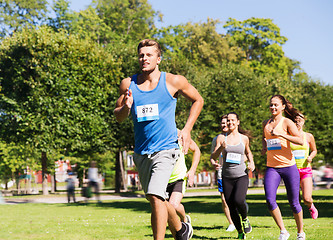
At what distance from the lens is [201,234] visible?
9.35 metres

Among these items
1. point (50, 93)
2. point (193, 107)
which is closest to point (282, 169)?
point (193, 107)

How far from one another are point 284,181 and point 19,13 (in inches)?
1602

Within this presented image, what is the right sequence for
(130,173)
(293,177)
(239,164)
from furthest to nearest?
(130,173)
(239,164)
(293,177)

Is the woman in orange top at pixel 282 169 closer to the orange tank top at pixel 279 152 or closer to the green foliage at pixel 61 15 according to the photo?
the orange tank top at pixel 279 152

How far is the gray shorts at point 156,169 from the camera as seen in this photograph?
4996 millimetres

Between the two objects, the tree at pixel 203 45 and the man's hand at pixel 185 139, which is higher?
the tree at pixel 203 45

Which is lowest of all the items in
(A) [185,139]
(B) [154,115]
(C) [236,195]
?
(C) [236,195]

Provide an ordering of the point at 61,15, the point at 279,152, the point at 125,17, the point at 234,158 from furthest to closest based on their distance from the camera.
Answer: the point at 125,17 < the point at 61,15 < the point at 234,158 < the point at 279,152

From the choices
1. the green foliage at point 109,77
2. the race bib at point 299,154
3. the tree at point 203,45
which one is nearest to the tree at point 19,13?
the green foliage at point 109,77

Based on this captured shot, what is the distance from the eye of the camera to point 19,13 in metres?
43.6

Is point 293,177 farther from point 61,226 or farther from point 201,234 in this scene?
point 61,226

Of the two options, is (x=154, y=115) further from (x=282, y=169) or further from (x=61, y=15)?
(x=61, y=15)

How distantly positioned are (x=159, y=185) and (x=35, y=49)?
2619 centimetres

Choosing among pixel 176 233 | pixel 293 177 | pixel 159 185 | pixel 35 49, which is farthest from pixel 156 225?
pixel 35 49
